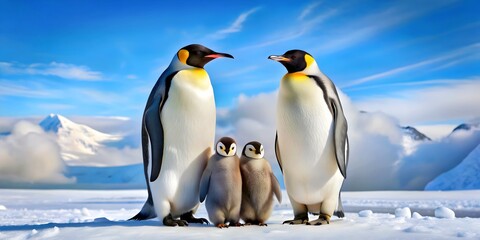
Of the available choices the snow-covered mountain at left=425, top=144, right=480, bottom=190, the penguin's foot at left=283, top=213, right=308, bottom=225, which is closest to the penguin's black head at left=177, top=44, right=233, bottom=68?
the penguin's foot at left=283, top=213, right=308, bottom=225

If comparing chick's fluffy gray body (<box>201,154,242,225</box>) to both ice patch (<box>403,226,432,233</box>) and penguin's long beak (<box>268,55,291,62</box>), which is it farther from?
ice patch (<box>403,226,432,233</box>)

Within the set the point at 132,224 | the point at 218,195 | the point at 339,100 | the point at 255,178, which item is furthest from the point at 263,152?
the point at 132,224

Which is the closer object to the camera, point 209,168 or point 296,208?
point 209,168

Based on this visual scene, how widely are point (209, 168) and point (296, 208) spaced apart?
0.83 m

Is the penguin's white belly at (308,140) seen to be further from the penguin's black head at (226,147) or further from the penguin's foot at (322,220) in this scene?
the penguin's black head at (226,147)

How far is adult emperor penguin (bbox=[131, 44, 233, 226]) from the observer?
3.76 meters

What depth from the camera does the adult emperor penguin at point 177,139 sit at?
3.76 metres

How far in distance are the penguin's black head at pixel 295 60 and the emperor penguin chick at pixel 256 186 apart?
0.67m

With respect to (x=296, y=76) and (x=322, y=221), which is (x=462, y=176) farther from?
(x=296, y=76)

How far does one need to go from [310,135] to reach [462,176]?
32.8 m

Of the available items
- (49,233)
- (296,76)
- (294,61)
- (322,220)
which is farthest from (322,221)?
(49,233)

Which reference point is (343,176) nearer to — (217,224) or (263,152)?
(263,152)

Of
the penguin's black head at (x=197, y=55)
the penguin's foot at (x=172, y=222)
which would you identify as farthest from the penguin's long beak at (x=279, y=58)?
the penguin's foot at (x=172, y=222)

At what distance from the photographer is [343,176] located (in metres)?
3.80
